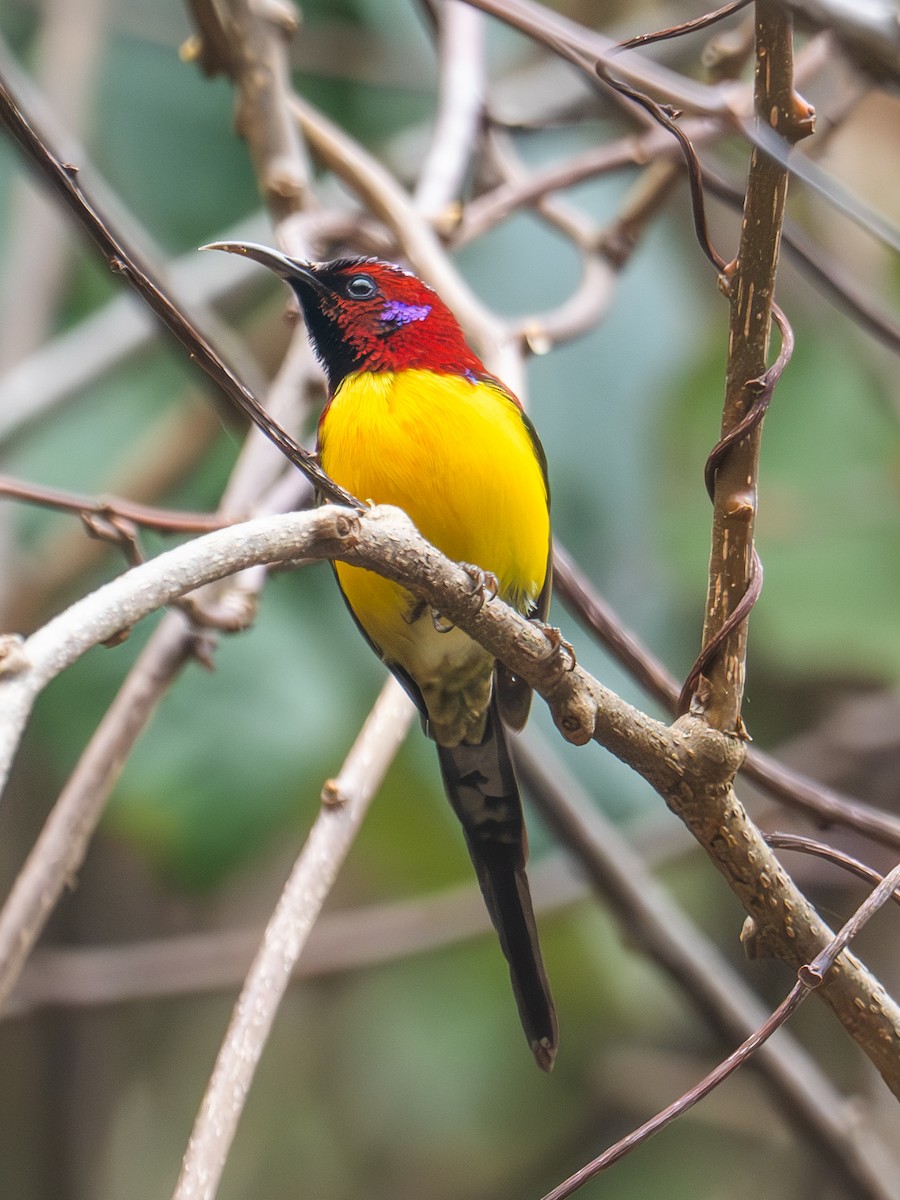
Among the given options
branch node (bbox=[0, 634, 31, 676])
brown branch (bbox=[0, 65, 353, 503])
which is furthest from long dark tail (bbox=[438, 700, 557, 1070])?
branch node (bbox=[0, 634, 31, 676])

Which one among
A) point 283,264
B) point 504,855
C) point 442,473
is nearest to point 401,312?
point 283,264

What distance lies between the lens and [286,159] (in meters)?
3.11

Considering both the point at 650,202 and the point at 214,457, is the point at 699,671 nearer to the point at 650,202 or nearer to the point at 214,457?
the point at 650,202

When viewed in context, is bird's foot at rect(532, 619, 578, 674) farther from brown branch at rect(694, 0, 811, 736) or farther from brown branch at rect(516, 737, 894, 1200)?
brown branch at rect(516, 737, 894, 1200)

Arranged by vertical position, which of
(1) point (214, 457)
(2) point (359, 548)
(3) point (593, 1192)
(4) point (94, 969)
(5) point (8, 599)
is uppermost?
(1) point (214, 457)

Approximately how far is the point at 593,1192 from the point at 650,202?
10.5 ft

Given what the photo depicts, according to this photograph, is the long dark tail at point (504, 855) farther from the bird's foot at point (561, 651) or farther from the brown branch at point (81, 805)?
the bird's foot at point (561, 651)

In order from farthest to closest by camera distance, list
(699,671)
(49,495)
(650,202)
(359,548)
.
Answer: (650,202)
(49,495)
(699,671)
(359,548)

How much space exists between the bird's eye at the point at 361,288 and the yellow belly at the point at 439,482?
9.0 inches

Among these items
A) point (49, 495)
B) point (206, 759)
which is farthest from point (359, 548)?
point (206, 759)

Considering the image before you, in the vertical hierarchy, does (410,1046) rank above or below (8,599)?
below

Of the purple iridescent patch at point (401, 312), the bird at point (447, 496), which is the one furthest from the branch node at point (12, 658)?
the purple iridescent patch at point (401, 312)

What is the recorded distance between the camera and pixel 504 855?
238 cm

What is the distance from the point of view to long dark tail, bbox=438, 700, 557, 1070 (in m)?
2.07
